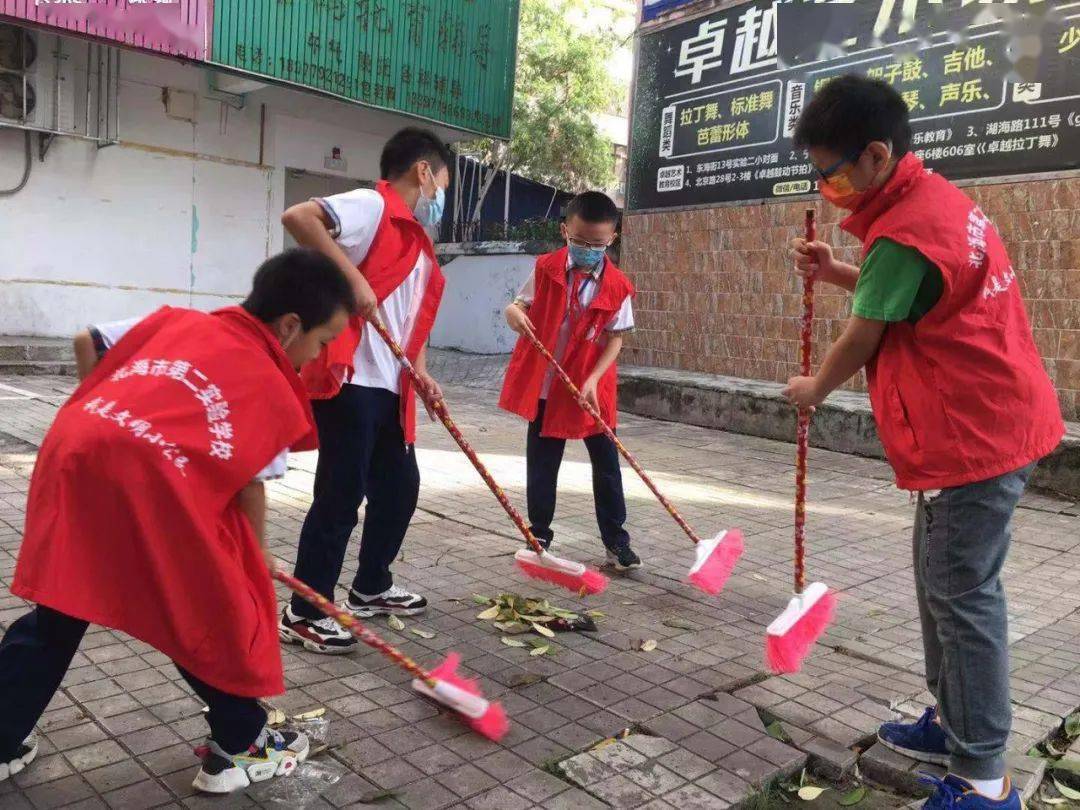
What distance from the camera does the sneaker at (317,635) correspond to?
314cm

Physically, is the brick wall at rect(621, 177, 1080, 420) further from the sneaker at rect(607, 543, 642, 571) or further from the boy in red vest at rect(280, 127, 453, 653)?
the boy in red vest at rect(280, 127, 453, 653)

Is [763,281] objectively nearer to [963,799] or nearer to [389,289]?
[389,289]

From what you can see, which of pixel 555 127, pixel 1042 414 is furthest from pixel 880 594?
pixel 555 127

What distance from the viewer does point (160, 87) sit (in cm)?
1127

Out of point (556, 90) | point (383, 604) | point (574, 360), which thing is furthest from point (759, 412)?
point (556, 90)

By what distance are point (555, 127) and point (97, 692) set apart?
13.9m

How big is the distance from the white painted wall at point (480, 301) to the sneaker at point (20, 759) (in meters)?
11.2

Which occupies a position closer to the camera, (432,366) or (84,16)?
(84,16)

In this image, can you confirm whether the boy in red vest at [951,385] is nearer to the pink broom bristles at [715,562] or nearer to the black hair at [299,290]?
the black hair at [299,290]

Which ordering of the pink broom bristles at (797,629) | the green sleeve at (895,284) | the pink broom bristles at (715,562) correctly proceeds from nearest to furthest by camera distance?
1. the green sleeve at (895,284)
2. the pink broom bristles at (797,629)
3. the pink broom bristles at (715,562)

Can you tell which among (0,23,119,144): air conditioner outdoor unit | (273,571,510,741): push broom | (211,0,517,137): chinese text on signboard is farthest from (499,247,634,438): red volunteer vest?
(0,23,119,144): air conditioner outdoor unit

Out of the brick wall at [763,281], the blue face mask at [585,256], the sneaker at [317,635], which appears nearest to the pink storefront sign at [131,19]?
the brick wall at [763,281]

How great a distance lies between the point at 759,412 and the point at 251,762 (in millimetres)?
6810

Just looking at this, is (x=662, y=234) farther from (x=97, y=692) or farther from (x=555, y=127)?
(x=97, y=692)
